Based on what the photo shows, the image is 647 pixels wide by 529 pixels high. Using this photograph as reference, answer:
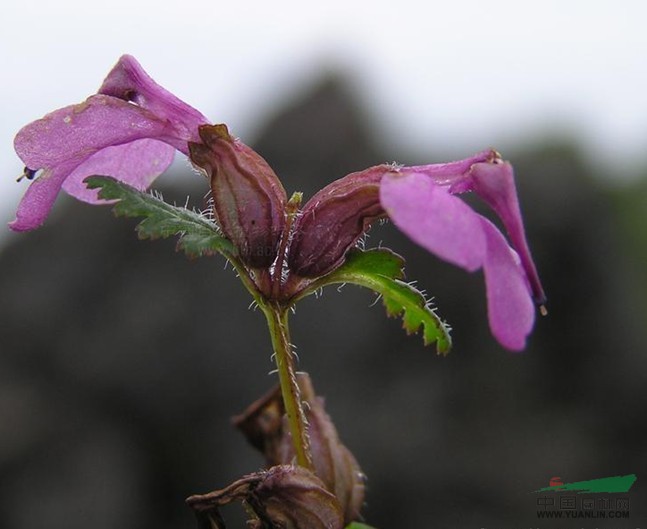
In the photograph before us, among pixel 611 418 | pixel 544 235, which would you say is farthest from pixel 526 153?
pixel 611 418

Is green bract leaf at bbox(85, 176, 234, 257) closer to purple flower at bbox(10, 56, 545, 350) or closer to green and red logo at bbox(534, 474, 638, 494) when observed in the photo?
purple flower at bbox(10, 56, 545, 350)

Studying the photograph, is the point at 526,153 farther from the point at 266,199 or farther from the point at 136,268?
the point at 266,199

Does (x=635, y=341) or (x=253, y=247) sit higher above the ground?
(x=253, y=247)

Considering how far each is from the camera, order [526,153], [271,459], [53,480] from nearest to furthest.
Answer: [271,459]
[53,480]
[526,153]

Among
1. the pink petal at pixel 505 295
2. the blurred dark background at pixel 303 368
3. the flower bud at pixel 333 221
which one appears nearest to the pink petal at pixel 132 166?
the flower bud at pixel 333 221

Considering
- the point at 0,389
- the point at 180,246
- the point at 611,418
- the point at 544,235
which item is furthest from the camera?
the point at 544,235

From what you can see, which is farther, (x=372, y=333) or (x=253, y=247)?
(x=372, y=333)
